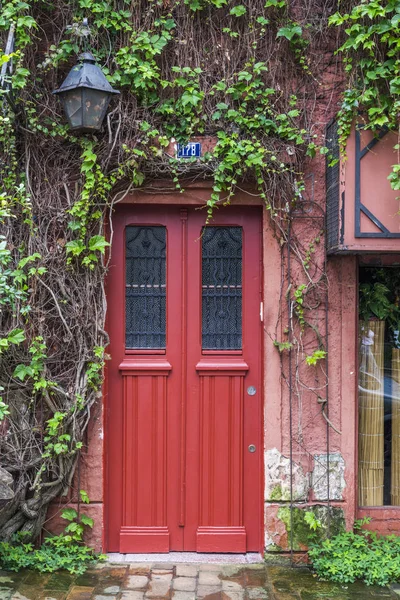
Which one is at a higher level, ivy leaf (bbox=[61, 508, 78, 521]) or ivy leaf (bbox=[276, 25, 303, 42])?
ivy leaf (bbox=[276, 25, 303, 42])

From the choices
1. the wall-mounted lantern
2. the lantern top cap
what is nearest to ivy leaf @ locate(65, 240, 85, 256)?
the wall-mounted lantern

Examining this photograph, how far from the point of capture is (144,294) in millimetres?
4961

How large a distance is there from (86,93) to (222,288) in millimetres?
1761

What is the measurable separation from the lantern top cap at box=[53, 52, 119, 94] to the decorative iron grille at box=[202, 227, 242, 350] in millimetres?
1331

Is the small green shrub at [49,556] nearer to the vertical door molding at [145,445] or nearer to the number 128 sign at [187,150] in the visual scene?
the vertical door molding at [145,445]

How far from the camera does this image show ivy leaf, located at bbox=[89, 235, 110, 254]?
180 inches

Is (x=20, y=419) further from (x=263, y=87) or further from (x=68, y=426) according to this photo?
(x=263, y=87)

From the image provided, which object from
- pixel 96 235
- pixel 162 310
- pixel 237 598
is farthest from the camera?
pixel 162 310

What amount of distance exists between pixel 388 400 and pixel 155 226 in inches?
91.1

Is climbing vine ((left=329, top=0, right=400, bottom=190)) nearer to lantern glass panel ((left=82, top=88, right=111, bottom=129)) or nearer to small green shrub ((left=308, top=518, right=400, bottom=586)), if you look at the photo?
lantern glass panel ((left=82, top=88, right=111, bottom=129))

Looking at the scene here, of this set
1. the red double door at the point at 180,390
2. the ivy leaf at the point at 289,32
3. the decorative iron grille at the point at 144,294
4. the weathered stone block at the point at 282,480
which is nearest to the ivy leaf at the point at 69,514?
the red double door at the point at 180,390

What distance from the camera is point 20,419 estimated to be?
467 centimetres

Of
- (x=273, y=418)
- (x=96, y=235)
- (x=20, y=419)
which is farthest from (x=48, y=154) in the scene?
(x=273, y=418)

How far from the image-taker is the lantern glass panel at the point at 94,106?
435 centimetres
